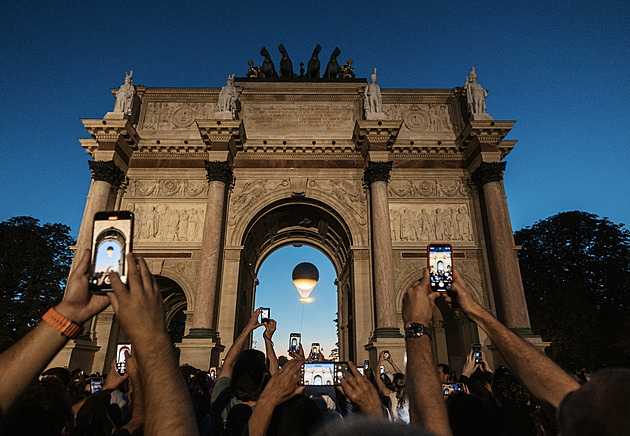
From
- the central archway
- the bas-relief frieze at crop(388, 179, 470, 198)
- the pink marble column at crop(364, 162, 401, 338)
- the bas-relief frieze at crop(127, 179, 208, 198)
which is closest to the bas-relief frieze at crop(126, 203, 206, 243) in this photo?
the bas-relief frieze at crop(127, 179, 208, 198)

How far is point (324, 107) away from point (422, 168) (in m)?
6.80

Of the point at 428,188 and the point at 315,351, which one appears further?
the point at 428,188

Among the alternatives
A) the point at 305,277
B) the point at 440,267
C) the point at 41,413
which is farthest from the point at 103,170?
the point at 440,267

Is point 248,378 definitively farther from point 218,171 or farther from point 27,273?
point 27,273

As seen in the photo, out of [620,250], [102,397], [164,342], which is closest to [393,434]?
[164,342]

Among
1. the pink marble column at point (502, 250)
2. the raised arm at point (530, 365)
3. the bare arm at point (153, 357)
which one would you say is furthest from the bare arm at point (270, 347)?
the pink marble column at point (502, 250)

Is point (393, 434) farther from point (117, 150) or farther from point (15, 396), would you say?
point (117, 150)

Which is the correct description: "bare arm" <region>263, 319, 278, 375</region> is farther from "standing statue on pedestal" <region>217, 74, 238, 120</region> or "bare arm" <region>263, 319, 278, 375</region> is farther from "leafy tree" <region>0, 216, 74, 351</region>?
"leafy tree" <region>0, 216, 74, 351</region>

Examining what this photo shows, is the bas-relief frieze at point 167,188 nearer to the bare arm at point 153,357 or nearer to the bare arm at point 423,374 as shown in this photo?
the bare arm at point 423,374

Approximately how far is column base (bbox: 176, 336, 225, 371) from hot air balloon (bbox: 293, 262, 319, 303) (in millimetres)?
4198

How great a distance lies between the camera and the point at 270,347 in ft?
14.2

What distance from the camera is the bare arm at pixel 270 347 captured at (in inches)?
150

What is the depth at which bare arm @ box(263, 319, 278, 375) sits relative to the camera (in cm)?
380

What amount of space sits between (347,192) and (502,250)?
7.97 meters
